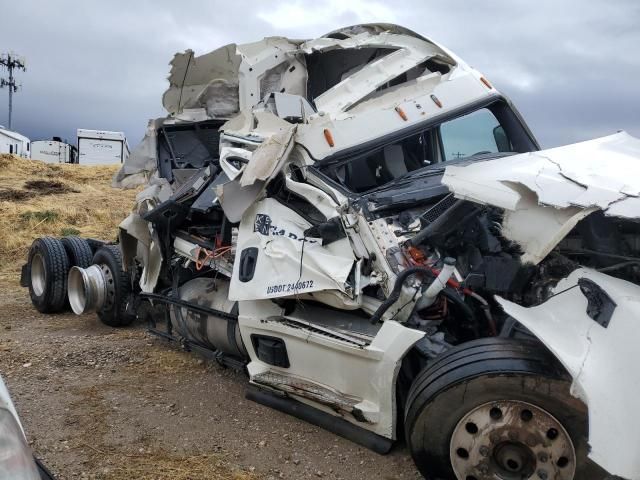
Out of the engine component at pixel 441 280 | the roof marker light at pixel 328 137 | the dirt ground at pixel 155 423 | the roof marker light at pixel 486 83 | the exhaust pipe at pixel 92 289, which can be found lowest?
the dirt ground at pixel 155 423

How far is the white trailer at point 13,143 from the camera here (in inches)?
938

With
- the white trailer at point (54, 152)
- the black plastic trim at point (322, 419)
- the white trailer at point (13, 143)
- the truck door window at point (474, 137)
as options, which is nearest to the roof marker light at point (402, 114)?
the truck door window at point (474, 137)

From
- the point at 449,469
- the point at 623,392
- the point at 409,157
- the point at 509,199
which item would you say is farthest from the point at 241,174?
the point at 623,392

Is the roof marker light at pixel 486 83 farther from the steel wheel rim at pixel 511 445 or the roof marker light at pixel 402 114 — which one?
the steel wheel rim at pixel 511 445

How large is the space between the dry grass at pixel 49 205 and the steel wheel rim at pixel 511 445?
789 centimetres

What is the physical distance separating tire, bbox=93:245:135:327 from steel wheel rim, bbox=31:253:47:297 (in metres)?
1.17

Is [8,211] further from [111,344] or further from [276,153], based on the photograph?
[276,153]

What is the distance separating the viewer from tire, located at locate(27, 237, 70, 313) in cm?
628

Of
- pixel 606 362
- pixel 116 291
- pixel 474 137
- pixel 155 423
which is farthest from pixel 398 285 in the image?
pixel 116 291

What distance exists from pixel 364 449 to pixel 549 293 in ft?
4.22

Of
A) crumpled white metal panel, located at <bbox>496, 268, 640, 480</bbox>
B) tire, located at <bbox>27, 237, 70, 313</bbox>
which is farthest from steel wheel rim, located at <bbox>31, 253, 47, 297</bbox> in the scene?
crumpled white metal panel, located at <bbox>496, 268, 640, 480</bbox>

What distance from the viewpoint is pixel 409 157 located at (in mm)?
4449

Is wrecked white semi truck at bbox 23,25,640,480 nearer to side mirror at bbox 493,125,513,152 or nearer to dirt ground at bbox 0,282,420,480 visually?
side mirror at bbox 493,125,513,152

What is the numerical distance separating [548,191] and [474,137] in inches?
77.1
